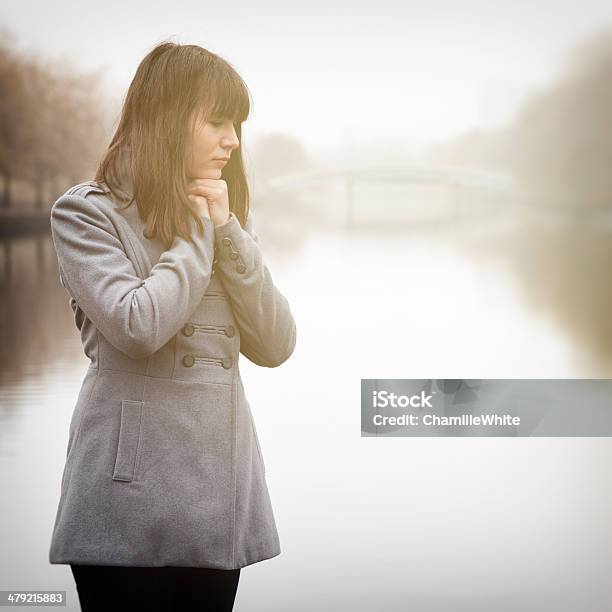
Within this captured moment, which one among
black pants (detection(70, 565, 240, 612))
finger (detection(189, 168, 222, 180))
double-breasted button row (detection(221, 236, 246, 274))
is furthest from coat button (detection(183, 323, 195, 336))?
black pants (detection(70, 565, 240, 612))

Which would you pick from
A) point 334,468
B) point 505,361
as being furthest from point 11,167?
point 505,361

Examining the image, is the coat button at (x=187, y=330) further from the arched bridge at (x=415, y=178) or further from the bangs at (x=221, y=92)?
the arched bridge at (x=415, y=178)

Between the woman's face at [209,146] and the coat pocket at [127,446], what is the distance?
36 cm

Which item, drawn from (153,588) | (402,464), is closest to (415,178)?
(402,464)

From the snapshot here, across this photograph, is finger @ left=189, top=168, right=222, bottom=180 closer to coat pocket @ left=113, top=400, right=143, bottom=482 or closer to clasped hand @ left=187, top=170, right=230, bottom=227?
clasped hand @ left=187, top=170, right=230, bottom=227

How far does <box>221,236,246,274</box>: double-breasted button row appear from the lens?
1.38 m

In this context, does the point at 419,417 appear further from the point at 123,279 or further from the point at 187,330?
the point at 123,279

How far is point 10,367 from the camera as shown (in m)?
2.95

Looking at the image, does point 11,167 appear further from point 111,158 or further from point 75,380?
point 111,158

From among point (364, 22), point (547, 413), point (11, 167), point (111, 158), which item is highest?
point (364, 22)

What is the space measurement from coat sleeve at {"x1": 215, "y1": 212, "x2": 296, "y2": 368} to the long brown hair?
0.05m

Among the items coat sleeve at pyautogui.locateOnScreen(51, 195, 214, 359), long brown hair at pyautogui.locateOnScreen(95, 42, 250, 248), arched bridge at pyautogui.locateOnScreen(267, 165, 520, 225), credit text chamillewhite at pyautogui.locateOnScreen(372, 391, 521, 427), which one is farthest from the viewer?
arched bridge at pyautogui.locateOnScreen(267, 165, 520, 225)

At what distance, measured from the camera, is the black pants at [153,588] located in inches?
54.2

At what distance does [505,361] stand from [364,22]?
110 cm
